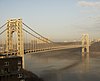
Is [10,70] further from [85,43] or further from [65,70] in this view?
[85,43]

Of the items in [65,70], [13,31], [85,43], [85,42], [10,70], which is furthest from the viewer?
[85,42]

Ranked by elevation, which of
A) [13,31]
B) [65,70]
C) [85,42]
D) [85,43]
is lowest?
[65,70]

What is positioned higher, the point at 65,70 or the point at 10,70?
the point at 10,70

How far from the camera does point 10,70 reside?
20.1 m

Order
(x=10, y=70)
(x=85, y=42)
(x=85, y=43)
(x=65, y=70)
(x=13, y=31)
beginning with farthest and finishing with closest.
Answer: (x=85, y=42) → (x=85, y=43) → (x=65, y=70) → (x=13, y=31) → (x=10, y=70)

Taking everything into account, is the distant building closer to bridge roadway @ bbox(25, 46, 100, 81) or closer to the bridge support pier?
bridge roadway @ bbox(25, 46, 100, 81)

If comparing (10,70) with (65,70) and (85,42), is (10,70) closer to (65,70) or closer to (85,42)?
(65,70)

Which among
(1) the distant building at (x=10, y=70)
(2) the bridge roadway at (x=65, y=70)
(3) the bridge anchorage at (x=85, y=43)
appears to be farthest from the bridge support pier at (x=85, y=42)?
(1) the distant building at (x=10, y=70)

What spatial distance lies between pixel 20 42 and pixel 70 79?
8.06 m

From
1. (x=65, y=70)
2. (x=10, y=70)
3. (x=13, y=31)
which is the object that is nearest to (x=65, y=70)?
(x=65, y=70)

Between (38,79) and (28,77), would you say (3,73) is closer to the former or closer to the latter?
(28,77)

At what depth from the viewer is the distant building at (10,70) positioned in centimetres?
1938

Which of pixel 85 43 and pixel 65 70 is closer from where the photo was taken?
pixel 65 70

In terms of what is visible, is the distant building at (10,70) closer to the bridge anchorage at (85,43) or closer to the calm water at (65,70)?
the calm water at (65,70)
